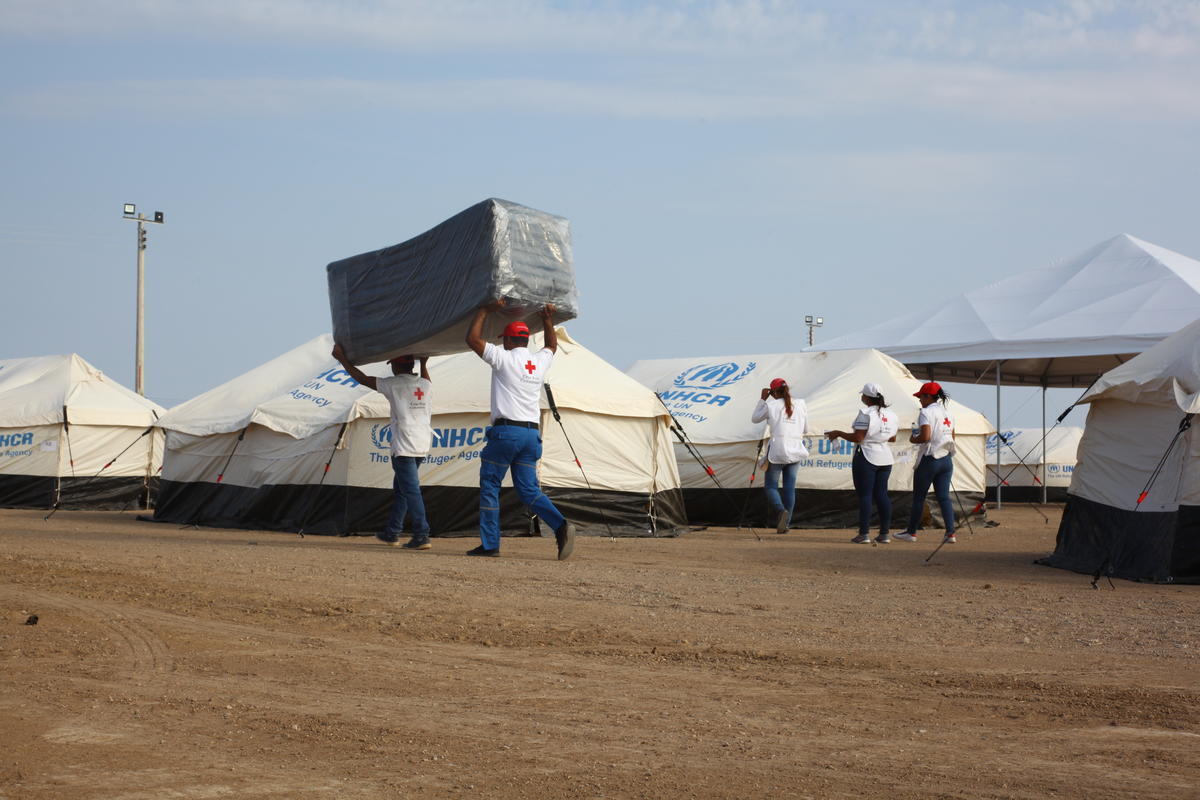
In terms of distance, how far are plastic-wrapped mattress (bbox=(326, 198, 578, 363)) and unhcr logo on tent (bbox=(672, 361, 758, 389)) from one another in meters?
7.66

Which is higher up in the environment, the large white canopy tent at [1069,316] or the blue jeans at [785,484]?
the large white canopy tent at [1069,316]

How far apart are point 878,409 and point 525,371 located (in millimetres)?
4802

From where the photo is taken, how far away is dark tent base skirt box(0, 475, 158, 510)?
18.2 meters

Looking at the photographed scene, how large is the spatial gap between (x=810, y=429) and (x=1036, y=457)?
13153 mm

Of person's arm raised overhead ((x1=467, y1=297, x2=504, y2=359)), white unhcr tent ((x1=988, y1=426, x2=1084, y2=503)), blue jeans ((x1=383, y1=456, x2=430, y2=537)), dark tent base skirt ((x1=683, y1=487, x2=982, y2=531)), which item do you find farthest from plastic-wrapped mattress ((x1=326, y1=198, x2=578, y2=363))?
white unhcr tent ((x1=988, y1=426, x2=1084, y2=503))

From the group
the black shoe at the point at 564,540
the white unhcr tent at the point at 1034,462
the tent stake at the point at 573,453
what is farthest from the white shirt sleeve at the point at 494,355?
the white unhcr tent at the point at 1034,462

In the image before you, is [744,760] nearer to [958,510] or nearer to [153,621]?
[153,621]

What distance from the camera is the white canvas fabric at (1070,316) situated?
2009 cm

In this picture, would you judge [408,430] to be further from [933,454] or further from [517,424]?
[933,454]

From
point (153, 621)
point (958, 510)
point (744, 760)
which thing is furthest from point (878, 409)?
point (744, 760)

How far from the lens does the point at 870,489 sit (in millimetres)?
12219

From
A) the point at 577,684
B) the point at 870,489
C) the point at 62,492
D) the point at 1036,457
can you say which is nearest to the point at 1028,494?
the point at 1036,457

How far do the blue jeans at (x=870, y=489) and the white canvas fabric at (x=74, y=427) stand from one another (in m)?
11.0

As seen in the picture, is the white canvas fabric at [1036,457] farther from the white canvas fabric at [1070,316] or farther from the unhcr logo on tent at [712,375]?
the unhcr logo on tent at [712,375]
